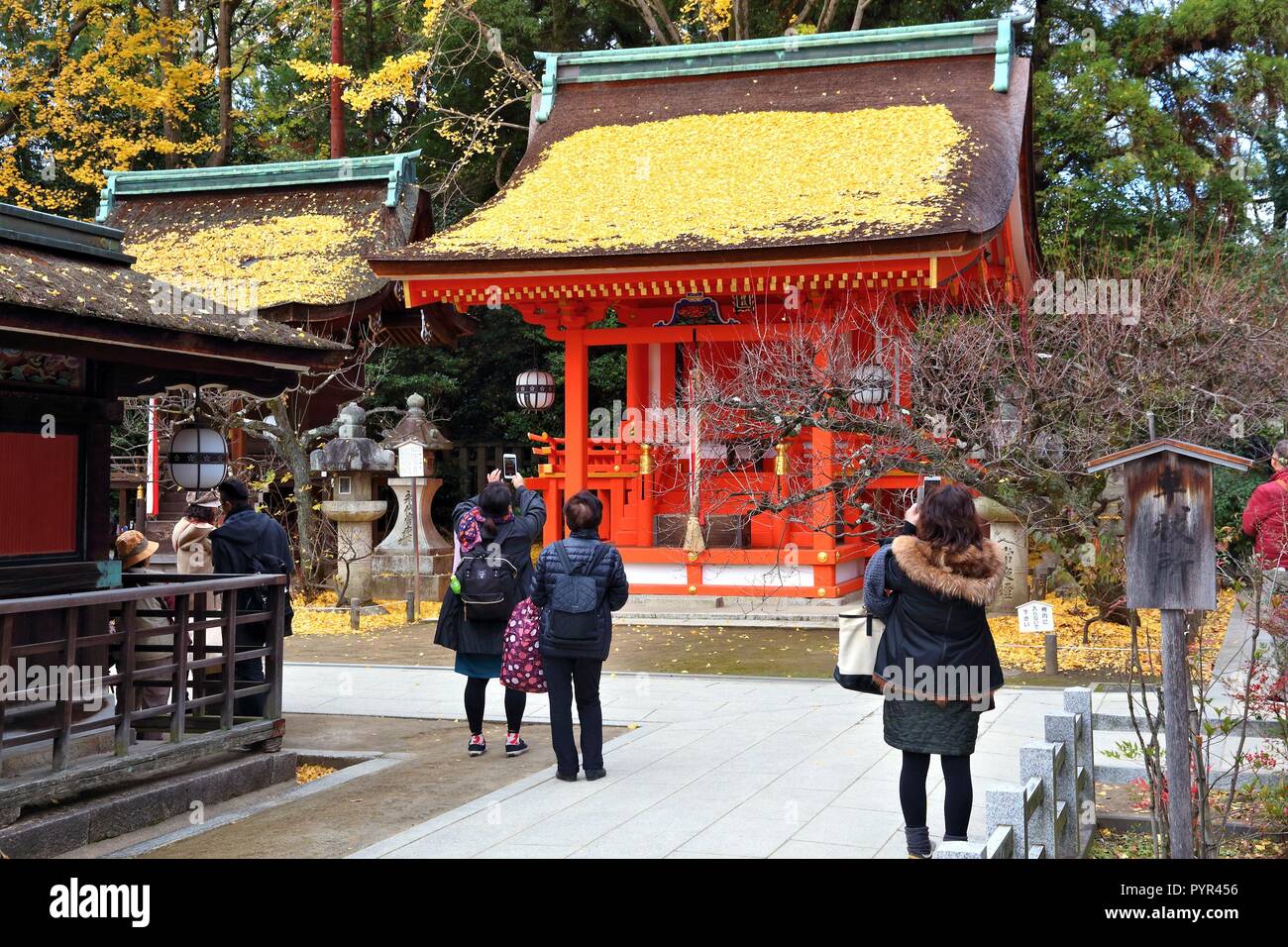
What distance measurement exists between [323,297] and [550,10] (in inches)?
432

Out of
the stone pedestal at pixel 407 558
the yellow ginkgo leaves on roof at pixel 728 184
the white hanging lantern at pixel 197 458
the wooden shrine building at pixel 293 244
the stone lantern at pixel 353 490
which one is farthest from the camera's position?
the wooden shrine building at pixel 293 244

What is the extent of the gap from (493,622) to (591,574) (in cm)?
96

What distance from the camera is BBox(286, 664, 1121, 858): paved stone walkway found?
570 centimetres

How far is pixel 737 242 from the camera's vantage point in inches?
545

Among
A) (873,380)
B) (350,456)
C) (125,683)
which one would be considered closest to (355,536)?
(350,456)

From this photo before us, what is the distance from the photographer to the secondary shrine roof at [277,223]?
19.3 m

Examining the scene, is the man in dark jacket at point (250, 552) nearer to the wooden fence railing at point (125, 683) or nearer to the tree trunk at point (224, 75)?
the wooden fence railing at point (125, 683)

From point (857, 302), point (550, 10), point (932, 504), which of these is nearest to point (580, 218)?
point (857, 302)

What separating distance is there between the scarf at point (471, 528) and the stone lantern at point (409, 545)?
979cm

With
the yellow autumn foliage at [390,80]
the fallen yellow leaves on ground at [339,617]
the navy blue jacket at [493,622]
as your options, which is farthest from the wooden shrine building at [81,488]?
the yellow autumn foliage at [390,80]

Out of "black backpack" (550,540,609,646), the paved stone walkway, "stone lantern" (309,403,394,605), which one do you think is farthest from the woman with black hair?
"stone lantern" (309,403,394,605)

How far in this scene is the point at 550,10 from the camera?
86.3ft

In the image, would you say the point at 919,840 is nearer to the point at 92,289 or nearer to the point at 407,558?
the point at 92,289

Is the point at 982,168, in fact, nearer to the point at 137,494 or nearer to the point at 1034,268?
the point at 1034,268
